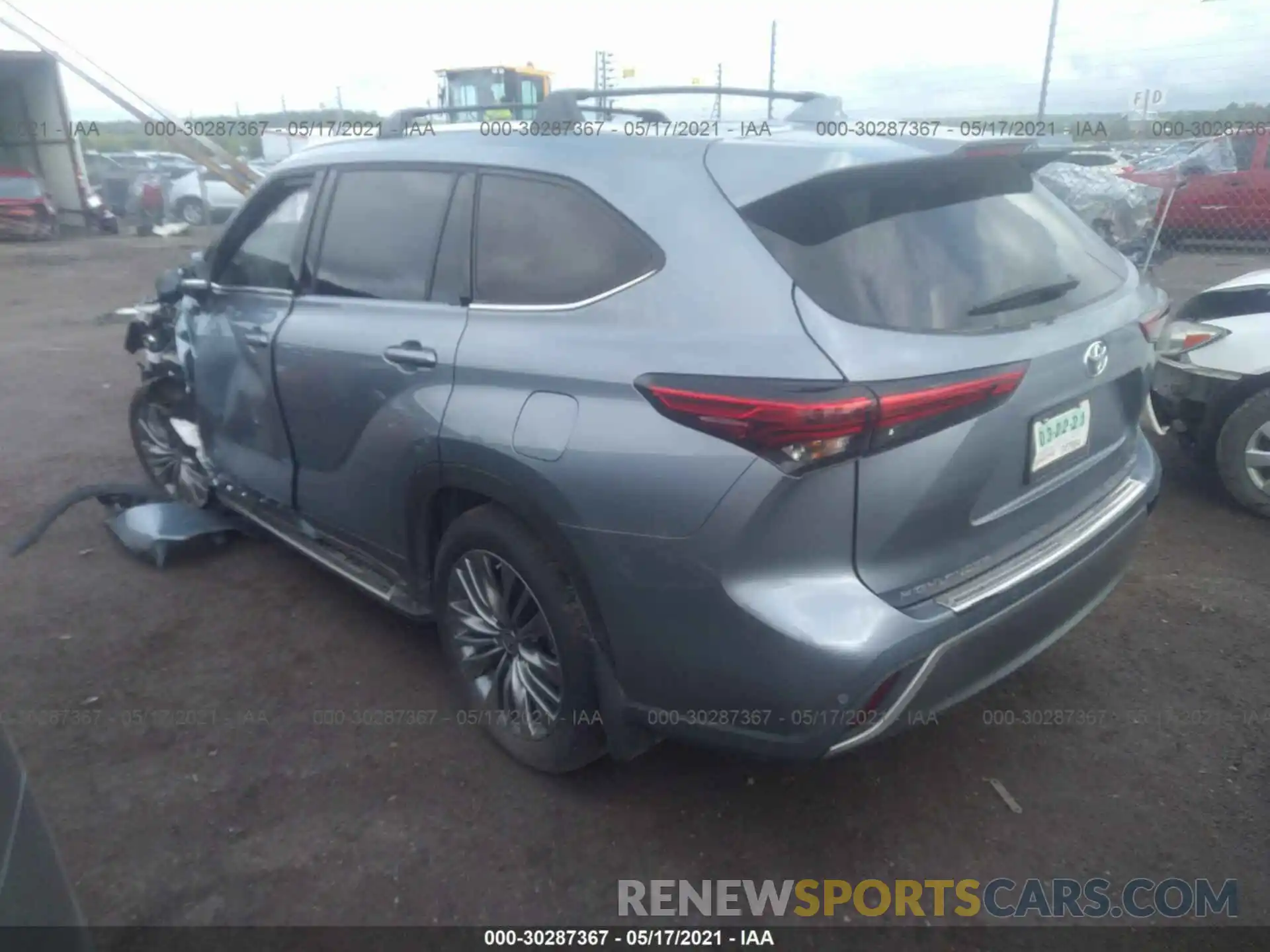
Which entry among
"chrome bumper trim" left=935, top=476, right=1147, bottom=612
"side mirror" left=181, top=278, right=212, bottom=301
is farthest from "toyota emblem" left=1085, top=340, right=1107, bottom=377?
"side mirror" left=181, top=278, right=212, bottom=301

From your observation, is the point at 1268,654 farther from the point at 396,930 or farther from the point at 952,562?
the point at 396,930

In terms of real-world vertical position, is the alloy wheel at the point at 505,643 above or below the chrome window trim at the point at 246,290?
below

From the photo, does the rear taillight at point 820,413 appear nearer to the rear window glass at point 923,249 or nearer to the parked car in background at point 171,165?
the rear window glass at point 923,249

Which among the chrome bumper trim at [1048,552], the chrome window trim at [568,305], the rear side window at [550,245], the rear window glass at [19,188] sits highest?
the rear side window at [550,245]

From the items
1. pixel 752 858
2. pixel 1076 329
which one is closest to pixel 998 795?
pixel 752 858

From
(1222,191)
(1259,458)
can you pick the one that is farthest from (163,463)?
(1222,191)

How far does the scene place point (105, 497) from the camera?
195 inches

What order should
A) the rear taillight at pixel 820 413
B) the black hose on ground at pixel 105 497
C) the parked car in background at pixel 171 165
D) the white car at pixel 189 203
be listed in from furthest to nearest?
1. the parked car in background at pixel 171 165
2. the white car at pixel 189 203
3. the black hose on ground at pixel 105 497
4. the rear taillight at pixel 820 413

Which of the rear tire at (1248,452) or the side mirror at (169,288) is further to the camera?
the side mirror at (169,288)

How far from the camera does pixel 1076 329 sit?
2.48 meters

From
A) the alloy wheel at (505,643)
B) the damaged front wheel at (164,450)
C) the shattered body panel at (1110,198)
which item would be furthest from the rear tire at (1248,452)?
the shattered body panel at (1110,198)

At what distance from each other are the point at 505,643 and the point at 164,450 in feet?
10.1

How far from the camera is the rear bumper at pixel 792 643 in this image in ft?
7.00

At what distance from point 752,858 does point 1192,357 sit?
11.4ft
